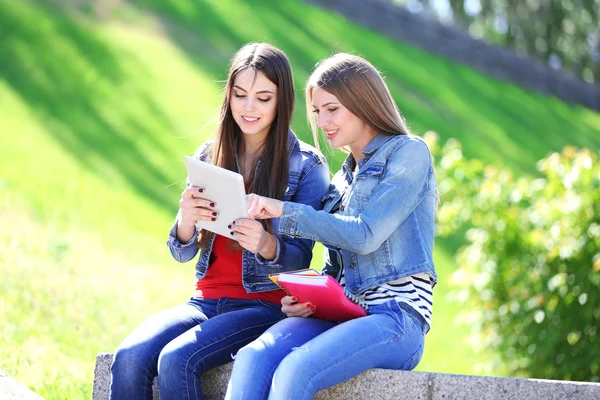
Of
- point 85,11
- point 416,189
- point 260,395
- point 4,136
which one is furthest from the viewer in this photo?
point 85,11

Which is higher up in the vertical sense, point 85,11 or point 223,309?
point 85,11

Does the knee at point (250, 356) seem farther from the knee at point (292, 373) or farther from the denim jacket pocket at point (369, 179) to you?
the denim jacket pocket at point (369, 179)

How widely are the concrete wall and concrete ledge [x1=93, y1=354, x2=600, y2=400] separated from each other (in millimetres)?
11744

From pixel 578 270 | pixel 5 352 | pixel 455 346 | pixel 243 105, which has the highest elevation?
pixel 243 105

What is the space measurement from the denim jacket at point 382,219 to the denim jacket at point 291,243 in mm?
176

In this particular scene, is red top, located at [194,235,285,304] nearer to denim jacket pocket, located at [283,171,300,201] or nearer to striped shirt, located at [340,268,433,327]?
denim jacket pocket, located at [283,171,300,201]

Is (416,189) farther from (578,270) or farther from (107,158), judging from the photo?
(107,158)

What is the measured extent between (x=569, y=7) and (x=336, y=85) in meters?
21.9

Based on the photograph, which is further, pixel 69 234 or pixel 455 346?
pixel 455 346

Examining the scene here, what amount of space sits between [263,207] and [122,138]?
5.08 metres

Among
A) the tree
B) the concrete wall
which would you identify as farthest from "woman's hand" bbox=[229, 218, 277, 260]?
the concrete wall

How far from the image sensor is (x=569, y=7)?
23.3 m

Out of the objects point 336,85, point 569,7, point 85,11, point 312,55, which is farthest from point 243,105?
point 569,7

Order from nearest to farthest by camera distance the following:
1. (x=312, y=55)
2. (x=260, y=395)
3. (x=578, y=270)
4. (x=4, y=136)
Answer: (x=260, y=395), (x=578, y=270), (x=4, y=136), (x=312, y=55)
